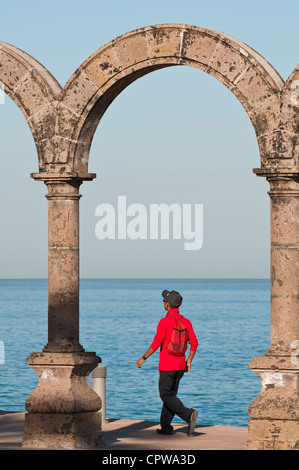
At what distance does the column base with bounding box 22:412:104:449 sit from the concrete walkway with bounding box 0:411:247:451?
0.16 metres

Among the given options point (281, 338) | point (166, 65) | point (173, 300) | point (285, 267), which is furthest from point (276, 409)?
point (166, 65)

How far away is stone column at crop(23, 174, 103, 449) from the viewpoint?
12.2m

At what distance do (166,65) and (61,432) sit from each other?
392cm

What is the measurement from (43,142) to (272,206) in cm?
260

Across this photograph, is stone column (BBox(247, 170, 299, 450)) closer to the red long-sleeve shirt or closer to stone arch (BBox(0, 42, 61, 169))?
the red long-sleeve shirt

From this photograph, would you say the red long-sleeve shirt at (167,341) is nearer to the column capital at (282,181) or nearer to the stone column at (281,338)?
the stone column at (281,338)

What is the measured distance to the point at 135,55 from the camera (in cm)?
1220

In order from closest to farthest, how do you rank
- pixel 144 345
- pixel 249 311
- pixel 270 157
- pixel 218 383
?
1. pixel 270 157
2. pixel 218 383
3. pixel 144 345
4. pixel 249 311

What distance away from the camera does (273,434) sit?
37.8 ft

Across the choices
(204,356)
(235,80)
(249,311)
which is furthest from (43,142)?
(249,311)

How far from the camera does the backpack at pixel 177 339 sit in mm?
12789

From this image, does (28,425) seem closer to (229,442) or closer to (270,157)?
(229,442)

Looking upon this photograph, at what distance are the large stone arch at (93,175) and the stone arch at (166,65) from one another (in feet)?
0.03

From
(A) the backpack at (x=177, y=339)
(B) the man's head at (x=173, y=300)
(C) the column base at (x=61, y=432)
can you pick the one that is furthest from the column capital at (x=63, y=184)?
(C) the column base at (x=61, y=432)
